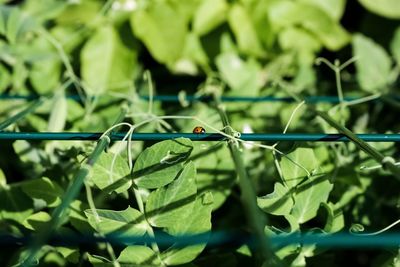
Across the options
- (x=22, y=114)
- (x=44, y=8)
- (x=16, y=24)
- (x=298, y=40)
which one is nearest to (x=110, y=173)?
(x=22, y=114)

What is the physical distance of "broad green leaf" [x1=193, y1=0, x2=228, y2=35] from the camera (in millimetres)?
1396

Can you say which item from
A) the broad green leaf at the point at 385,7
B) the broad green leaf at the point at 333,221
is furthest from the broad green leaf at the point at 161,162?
the broad green leaf at the point at 385,7

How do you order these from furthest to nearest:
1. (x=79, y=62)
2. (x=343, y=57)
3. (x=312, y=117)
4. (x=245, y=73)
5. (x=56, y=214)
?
(x=343, y=57) < (x=79, y=62) < (x=245, y=73) < (x=312, y=117) < (x=56, y=214)

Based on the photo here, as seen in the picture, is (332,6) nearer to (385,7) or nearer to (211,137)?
(385,7)

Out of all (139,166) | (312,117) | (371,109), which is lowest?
(371,109)

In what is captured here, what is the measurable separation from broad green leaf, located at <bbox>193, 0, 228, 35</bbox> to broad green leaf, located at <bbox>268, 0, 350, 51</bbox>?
0.13 meters

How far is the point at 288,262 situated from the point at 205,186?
0.20 meters

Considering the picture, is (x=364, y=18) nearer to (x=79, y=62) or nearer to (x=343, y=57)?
(x=343, y=57)

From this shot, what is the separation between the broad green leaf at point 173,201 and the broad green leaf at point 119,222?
1 cm

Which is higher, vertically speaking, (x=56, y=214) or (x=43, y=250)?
(x=56, y=214)

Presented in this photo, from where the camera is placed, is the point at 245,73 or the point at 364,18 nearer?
the point at 245,73

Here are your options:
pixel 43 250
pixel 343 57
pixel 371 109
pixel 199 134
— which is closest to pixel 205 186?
pixel 199 134

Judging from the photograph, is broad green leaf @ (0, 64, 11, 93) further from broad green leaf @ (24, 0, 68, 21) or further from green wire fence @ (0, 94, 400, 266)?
green wire fence @ (0, 94, 400, 266)

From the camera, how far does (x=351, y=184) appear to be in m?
0.93
